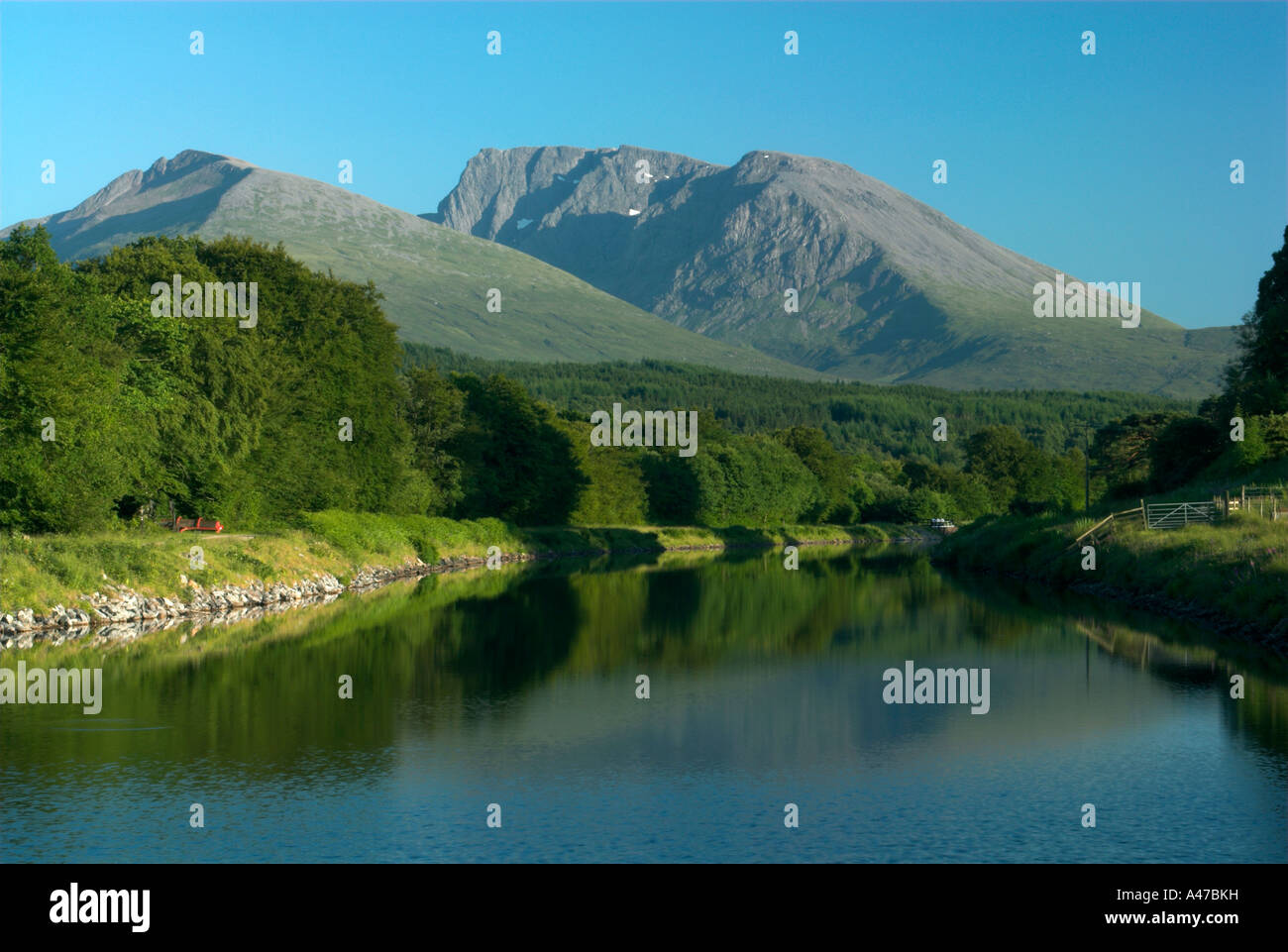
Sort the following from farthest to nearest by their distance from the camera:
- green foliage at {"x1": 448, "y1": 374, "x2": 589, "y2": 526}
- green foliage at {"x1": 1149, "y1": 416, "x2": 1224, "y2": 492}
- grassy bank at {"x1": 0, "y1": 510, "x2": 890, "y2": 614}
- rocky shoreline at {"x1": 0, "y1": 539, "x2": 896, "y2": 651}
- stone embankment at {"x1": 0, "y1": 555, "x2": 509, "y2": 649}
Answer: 1. green foliage at {"x1": 448, "y1": 374, "x2": 589, "y2": 526}
2. green foliage at {"x1": 1149, "y1": 416, "x2": 1224, "y2": 492}
3. grassy bank at {"x1": 0, "y1": 510, "x2": 890, "y2": 614}
4. stone embankment at {"x1": 0, "y1": 555, "x2": 509, "y2": 649}
5. rocky shoreline at {"x1": 0, "y1": 539, "x2": 896, "y2": 651}

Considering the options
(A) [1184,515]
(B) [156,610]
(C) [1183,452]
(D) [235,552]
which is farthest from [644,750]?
(C) [1183,452]

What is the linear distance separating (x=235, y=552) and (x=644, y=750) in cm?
3665

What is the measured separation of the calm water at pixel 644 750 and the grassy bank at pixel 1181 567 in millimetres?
2260

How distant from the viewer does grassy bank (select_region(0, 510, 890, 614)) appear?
4328cm

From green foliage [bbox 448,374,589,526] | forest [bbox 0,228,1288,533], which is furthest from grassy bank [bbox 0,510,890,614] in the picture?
green foliage [bbox 448,374,589,526]

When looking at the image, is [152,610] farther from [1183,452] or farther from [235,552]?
[1183,452]

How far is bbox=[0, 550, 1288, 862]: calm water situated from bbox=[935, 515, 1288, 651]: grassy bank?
7.41ft

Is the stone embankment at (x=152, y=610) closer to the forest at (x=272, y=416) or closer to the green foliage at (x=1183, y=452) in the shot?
the forest at (x=272, y=416)

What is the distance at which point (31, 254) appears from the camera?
53.4 meters

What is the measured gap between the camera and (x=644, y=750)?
25000 millimetres

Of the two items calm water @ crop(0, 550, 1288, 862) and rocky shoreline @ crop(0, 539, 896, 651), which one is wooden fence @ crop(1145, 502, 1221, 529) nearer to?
calm water @ crop(0, 550, 1288, 862)
